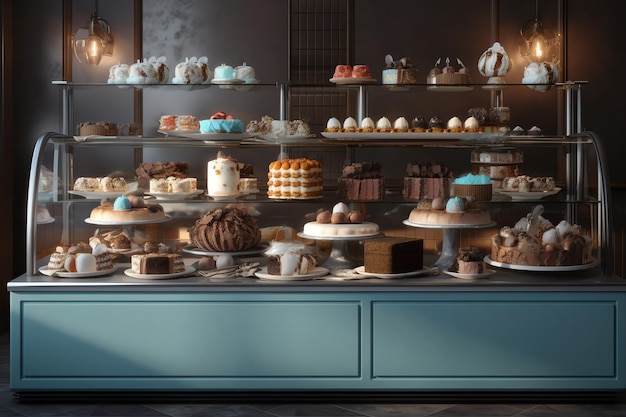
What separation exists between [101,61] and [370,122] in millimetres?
2932

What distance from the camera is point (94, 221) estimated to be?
4.60 metres

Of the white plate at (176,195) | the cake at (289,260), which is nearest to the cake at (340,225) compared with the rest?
A: the cake at (289,260)

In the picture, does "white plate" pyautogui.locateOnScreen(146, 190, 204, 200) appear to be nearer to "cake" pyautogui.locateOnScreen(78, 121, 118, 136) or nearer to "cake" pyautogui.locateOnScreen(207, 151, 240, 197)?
"cake" pyautogui.locateOnScreen(207, 151, 240, 197)

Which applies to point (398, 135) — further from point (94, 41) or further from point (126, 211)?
point (94, 41)

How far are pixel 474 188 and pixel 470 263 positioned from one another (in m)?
0.47

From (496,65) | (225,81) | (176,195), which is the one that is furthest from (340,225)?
(496,65)

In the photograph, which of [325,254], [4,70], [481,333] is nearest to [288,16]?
[4,70]

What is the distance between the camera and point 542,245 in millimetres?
4410

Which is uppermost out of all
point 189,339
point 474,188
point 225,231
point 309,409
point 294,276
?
point 474,188

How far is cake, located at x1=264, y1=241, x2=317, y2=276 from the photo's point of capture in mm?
4324

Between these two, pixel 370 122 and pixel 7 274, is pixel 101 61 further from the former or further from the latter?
pixel 370 122

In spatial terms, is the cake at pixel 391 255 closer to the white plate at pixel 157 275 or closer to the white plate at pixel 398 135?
the white plate at pixel 398 135

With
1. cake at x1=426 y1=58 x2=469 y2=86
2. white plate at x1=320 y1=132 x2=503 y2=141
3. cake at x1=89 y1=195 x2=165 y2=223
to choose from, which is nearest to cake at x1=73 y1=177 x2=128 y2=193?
cake at x1=89 y1=195 x2=165 y2=223

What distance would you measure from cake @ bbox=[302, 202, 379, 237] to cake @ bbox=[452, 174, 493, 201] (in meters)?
0.49
